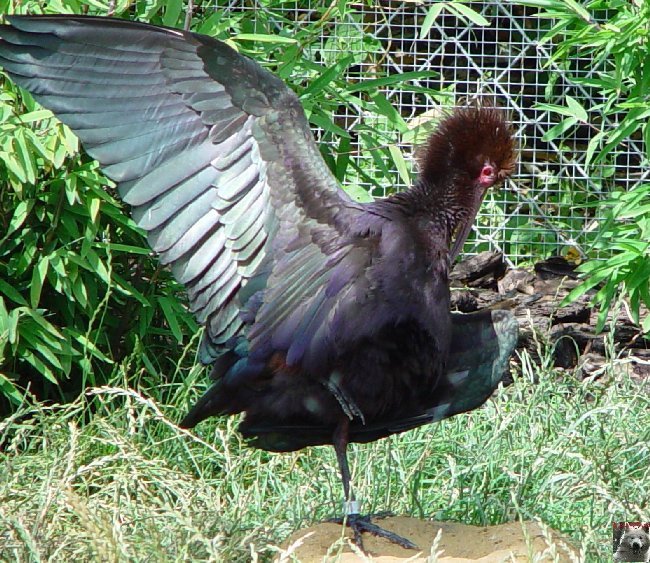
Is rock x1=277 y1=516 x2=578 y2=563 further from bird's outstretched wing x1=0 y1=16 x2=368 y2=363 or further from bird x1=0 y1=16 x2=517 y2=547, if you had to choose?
bird's outstretched wing x1=0 y1=16 x2=368 y2=363

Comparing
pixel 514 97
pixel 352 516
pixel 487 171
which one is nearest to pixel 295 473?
pixel 352 516

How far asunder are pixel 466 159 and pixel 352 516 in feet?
3.59

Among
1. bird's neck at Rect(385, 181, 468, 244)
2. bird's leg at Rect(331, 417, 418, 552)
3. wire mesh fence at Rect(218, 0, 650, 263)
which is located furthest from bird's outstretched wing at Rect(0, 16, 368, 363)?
wire mesh fence at Rect(218, 0, 650, 263)

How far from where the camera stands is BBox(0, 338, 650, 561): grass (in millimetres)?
3377

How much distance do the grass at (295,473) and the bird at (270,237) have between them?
34 cm

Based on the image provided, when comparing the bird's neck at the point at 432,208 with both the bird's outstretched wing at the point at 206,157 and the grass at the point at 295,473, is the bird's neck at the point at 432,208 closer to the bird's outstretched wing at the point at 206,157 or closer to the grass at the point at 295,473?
the bird's outstretched wing at the point at 206,157

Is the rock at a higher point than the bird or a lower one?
lower

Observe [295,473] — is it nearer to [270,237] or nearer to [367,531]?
[367,531]

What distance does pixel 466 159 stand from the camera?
362cm

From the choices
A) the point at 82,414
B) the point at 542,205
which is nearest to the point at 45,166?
the point at 82,414

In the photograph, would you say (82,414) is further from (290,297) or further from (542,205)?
(542,205)

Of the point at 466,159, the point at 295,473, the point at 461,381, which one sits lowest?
the point at 295,473

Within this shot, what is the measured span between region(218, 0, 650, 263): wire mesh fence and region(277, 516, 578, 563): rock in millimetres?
2555

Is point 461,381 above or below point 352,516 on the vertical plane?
above
